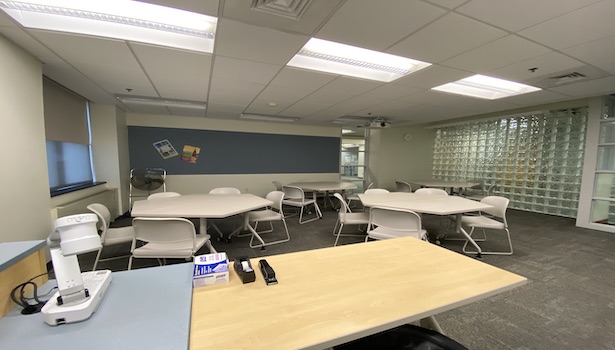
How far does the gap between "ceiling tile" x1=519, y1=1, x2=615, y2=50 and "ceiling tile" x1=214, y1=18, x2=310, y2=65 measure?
189cm

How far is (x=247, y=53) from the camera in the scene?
7.55ft

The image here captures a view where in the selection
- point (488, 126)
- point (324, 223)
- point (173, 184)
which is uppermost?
point (488, 126)

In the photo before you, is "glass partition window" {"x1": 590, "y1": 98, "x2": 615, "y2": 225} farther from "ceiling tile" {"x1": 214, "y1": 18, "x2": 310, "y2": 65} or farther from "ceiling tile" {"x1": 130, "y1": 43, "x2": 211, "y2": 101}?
"ceiling tile" {"x1": 130, "y1": 43, "x2": 211, "y2": 101}

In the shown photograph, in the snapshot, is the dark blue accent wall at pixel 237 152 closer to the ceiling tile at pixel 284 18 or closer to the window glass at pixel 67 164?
the window glass at pixel 67 164

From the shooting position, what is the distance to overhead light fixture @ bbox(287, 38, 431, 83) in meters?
2.46

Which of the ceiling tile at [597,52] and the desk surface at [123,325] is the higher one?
the ceiling tile at [597,52]

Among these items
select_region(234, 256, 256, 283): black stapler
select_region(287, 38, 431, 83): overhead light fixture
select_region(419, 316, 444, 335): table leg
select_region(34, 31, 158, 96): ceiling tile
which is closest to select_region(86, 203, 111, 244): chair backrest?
select_region(34, 31, 158, 96): ceiling tile

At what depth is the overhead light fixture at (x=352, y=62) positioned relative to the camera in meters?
2.46

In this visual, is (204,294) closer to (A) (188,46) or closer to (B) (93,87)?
(A) (188,46)

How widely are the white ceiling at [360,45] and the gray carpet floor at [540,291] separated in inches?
89.1

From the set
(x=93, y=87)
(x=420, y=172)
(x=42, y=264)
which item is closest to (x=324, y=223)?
(x=42, y=264)

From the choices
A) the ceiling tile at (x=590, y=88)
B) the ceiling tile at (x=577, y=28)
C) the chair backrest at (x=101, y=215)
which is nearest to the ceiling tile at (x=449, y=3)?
the ceiling tile at (x=577, y=28)

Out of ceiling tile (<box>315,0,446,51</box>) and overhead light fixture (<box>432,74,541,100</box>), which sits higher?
overhead light fixture (<box>432,74,541,100</box>)

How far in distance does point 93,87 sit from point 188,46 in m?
2.28
